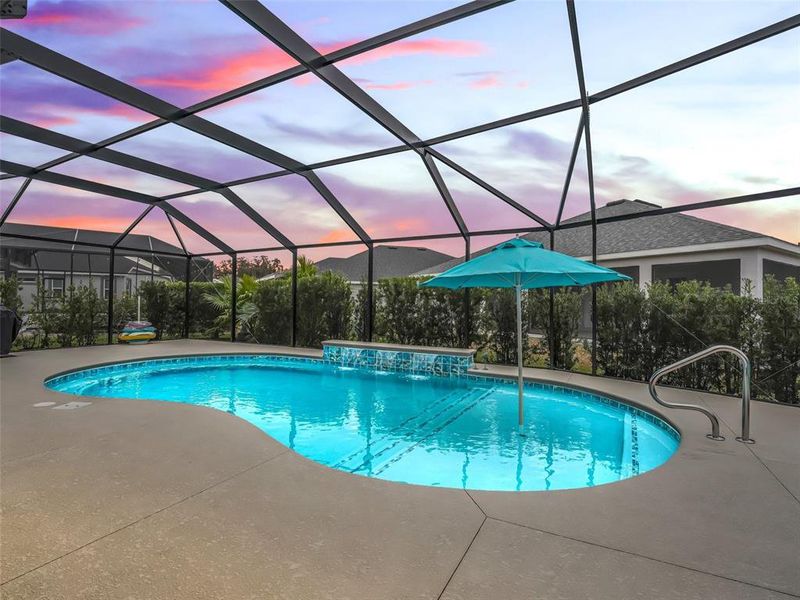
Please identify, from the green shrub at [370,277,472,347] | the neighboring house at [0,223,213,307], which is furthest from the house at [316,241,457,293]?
the green shrub at [370,277,472,347]

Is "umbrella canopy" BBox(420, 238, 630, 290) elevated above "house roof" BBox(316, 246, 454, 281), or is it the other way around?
"house roof" BBox(316, 246, 454, 281)

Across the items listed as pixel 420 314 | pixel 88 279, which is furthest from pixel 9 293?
pixel 420 314

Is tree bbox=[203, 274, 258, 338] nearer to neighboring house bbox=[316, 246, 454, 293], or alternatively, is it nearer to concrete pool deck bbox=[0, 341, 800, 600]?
concrete pool deck bbox=[0, 341, 800, 600]

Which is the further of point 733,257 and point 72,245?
point 72,245

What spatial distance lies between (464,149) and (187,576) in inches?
296

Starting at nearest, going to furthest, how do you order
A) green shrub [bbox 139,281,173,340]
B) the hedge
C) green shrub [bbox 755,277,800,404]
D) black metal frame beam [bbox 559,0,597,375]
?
black metal frame beam [bbox 559,0,597,375], green shrub [bbox 755,277,800,404], the hedge, green shrub [bbox 139,281,173,340]

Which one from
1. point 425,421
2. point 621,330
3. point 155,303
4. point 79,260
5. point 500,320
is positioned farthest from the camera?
point 79,260

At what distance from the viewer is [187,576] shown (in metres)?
1.95

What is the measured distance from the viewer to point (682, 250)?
11.7m

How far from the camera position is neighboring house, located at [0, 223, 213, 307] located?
12.3m

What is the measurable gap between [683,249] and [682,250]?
35mm

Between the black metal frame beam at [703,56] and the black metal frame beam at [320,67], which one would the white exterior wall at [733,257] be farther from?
the black metal frame beam at [320,67]

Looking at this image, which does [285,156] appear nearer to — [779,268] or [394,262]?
[779,268]

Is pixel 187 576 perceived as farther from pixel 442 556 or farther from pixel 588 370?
pixel 588 370
